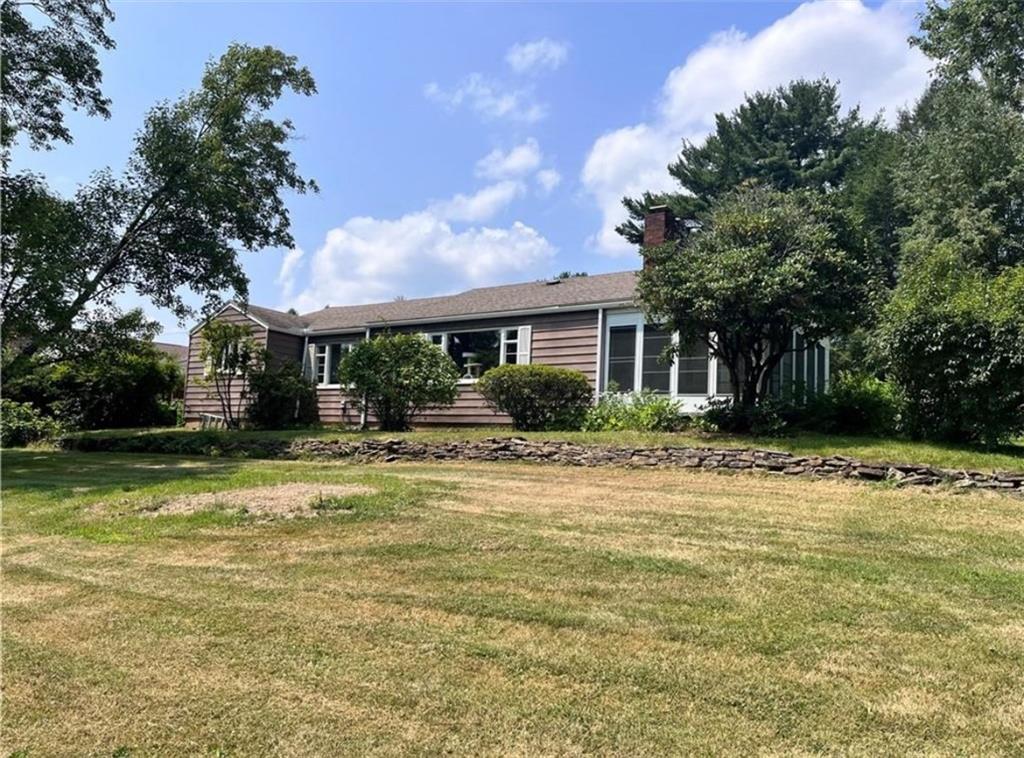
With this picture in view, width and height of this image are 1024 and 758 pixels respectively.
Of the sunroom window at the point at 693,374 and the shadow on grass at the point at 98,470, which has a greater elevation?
the sunroom window at the point at 693,374

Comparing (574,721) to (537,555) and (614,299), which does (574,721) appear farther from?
(614,299)

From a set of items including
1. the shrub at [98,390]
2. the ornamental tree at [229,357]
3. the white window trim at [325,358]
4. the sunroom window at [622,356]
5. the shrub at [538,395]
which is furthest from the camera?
the white window trim at [325,358]

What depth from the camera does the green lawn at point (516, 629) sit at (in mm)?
2877

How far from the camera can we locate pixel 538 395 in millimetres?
13719

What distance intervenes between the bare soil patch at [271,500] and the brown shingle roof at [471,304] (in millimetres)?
9182

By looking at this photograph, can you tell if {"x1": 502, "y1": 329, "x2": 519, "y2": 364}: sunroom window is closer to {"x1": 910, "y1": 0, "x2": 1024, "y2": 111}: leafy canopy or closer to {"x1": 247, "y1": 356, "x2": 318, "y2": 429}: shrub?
{"x1": 247, "y1": 356, "x2": 318, "y2": 429}: shrub

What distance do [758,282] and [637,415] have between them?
10.7ft

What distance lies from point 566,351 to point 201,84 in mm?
10699

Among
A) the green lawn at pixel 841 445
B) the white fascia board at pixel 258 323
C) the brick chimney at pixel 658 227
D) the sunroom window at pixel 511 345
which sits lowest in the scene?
the green lawn at pixel 841 445

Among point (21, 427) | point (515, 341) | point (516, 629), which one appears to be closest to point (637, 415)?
point (515, 341)

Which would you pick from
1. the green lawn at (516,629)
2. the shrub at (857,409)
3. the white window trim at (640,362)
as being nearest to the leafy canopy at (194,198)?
the white window trim at (640,362)

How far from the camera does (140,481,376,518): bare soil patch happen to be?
681 centimetres

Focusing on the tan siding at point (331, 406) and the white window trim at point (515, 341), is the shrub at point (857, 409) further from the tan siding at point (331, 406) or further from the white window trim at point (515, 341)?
the tan siding at point (331, 406)

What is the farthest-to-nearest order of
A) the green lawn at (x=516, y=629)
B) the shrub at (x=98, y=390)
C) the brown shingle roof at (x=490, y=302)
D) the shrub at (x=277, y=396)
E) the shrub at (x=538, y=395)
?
the shrub at (x=98, y=390), the shrub at (x=277, y=396), the brown shingle roof at (x=490, y=302), the shrub at (x=538, y=395), the green lawn at (x=516, y=629)
